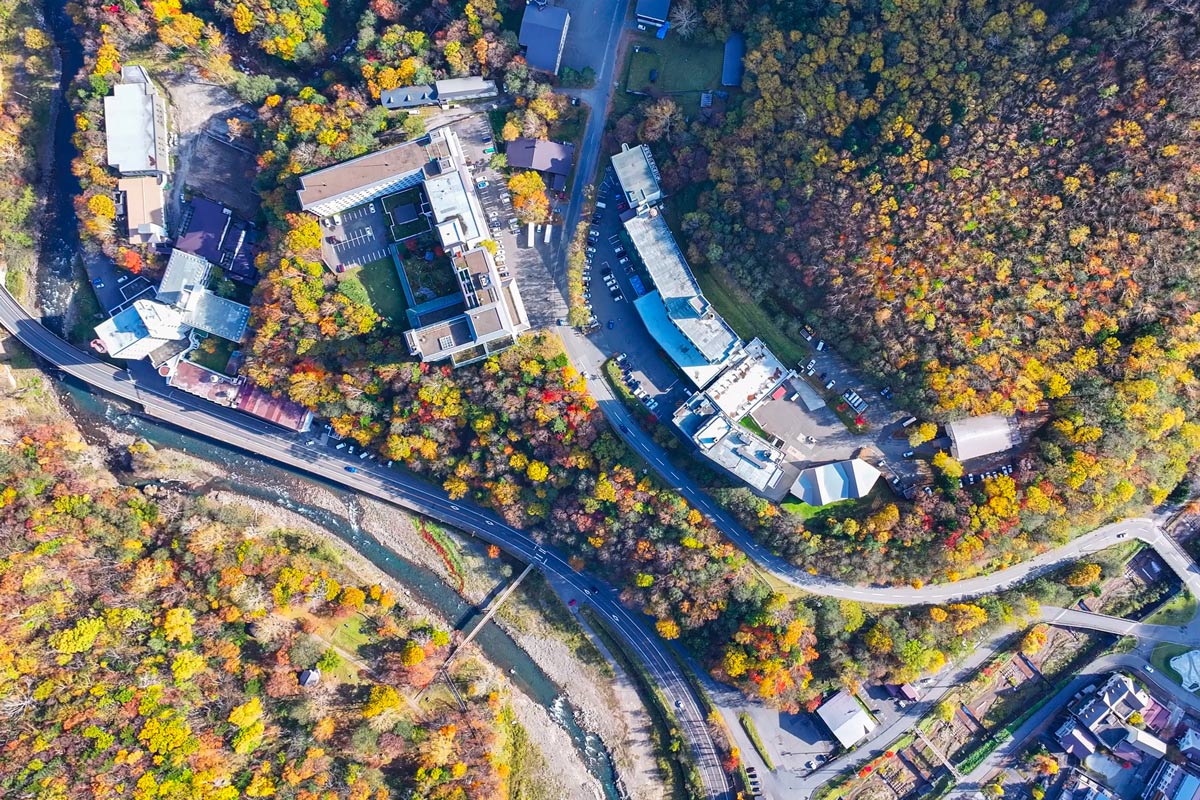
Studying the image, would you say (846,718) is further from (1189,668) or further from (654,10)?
(654,10)

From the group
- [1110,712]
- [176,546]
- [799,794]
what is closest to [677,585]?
[799,794]

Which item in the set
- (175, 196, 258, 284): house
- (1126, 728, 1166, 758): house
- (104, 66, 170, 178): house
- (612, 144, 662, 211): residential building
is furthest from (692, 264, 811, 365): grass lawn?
(104, 66, 170, 178): house

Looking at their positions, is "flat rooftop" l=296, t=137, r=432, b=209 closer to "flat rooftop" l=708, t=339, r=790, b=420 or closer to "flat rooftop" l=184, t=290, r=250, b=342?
"flat rooftop" l=184, t=290, r=250, b=342

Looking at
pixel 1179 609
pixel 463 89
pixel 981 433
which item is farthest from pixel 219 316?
pixel 1179 609

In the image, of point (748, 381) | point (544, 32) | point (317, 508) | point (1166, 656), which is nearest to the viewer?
point (748, 381)

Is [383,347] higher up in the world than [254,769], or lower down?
higher up

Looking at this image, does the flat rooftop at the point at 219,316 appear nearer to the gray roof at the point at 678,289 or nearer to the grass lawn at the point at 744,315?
the gray roof at the point at 678,289

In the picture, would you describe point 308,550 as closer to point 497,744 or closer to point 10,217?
point 497,744
